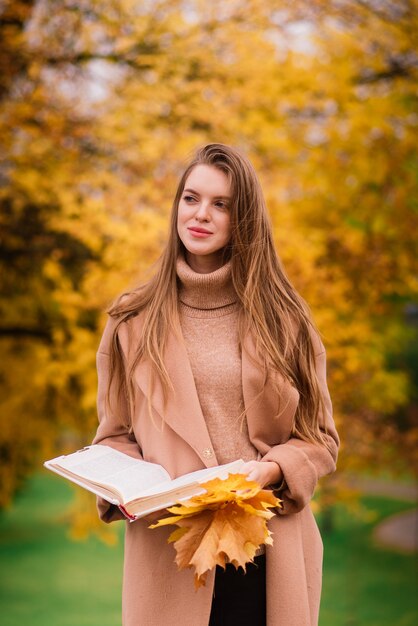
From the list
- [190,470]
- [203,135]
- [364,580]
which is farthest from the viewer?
[364,580]

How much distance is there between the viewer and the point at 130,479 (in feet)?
6.20

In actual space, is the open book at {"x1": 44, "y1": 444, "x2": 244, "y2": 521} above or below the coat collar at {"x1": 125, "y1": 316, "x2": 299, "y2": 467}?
below

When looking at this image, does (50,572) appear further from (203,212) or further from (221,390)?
(203,212)

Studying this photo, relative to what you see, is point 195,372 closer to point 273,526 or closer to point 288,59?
point 273,526

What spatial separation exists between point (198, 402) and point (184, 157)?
13.6 feet

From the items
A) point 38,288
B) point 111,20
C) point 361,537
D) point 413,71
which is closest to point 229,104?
point 111,20

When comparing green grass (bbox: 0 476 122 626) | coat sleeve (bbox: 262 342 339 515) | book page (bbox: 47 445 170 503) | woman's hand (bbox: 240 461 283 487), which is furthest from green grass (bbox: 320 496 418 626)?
book page (bbox: 47 445 170 503)

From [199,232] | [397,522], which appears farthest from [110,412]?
[397,522]

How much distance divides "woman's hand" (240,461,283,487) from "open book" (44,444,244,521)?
0.02m

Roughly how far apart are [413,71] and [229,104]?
4.91 ft

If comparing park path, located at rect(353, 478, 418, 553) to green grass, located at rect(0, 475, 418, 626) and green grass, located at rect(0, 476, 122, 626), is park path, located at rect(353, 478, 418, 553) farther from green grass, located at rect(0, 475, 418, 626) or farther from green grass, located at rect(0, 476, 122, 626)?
green grass, located at rect(0, 476, 122, 626)

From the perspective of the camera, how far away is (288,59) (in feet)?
20.8

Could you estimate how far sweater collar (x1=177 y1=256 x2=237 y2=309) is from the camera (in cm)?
218

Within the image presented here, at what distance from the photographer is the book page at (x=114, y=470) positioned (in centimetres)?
185
